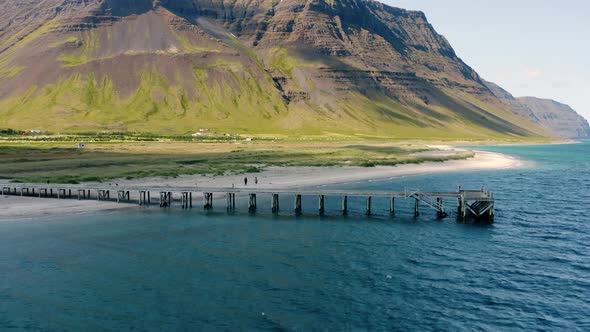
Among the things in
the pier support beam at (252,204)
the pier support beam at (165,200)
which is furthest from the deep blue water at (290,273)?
the pier support beam at (165,200)

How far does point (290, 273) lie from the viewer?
1869 inches

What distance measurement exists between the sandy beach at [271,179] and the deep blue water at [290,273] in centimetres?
517

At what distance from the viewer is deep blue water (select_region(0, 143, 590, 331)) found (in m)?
37.9

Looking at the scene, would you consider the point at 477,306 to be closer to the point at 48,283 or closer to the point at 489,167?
the point at 48,283

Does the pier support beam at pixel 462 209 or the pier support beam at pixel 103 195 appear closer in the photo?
the pier support beam at pixel 462 209

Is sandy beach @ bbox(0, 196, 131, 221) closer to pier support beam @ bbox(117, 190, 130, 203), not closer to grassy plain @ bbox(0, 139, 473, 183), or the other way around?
pier support beam @ bbox(117, 190, 130, 203)

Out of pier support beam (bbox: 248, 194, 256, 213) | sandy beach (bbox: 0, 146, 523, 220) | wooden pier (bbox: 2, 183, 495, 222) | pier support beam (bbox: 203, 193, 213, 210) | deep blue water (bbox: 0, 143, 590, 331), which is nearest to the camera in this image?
deep blue water (bbox: 0, 143, 590, 331)

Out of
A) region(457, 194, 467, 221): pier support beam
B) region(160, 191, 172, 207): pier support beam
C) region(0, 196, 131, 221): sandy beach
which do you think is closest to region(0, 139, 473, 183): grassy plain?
region(0, 196, 131, 221): sandy beach

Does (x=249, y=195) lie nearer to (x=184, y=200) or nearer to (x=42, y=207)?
(x=184, y=200)

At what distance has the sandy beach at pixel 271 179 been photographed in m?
72.4

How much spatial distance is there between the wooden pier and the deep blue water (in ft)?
9.35

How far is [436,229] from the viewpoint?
2623 inches

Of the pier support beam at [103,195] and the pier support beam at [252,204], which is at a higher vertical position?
the pier support beam at [103,195]

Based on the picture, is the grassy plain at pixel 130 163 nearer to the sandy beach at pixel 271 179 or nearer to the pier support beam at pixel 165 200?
the sandy beach at pixel 271 179
